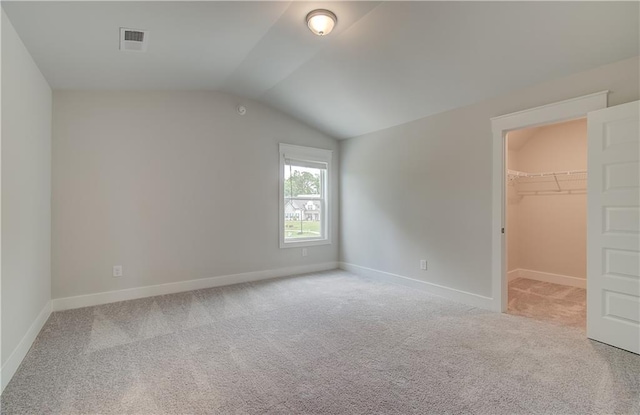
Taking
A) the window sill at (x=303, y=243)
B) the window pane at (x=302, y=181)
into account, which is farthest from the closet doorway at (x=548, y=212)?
the window pane at (x=302, y=181)

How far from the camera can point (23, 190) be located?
7.89 feet

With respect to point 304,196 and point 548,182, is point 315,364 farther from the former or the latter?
point 548,182

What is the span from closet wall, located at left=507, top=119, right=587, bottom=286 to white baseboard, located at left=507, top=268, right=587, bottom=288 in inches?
0.4

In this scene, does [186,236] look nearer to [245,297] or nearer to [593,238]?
[245,297]

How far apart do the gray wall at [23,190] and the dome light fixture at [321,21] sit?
213 cm

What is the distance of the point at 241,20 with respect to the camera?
97.8 inches

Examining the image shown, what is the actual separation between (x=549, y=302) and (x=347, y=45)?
383cm

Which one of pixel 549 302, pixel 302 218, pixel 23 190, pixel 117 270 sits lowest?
pixel 549 302

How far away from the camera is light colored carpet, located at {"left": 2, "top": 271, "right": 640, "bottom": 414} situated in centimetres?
178

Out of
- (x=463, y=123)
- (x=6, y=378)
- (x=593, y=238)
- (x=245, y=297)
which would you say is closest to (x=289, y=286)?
(x=245, y=297)

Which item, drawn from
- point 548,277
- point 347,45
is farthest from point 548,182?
point 347,45

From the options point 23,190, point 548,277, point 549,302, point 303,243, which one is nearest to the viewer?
point 23,190

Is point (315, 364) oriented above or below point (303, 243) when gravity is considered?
below

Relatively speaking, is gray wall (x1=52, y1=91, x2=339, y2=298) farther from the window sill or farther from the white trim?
the white trim
